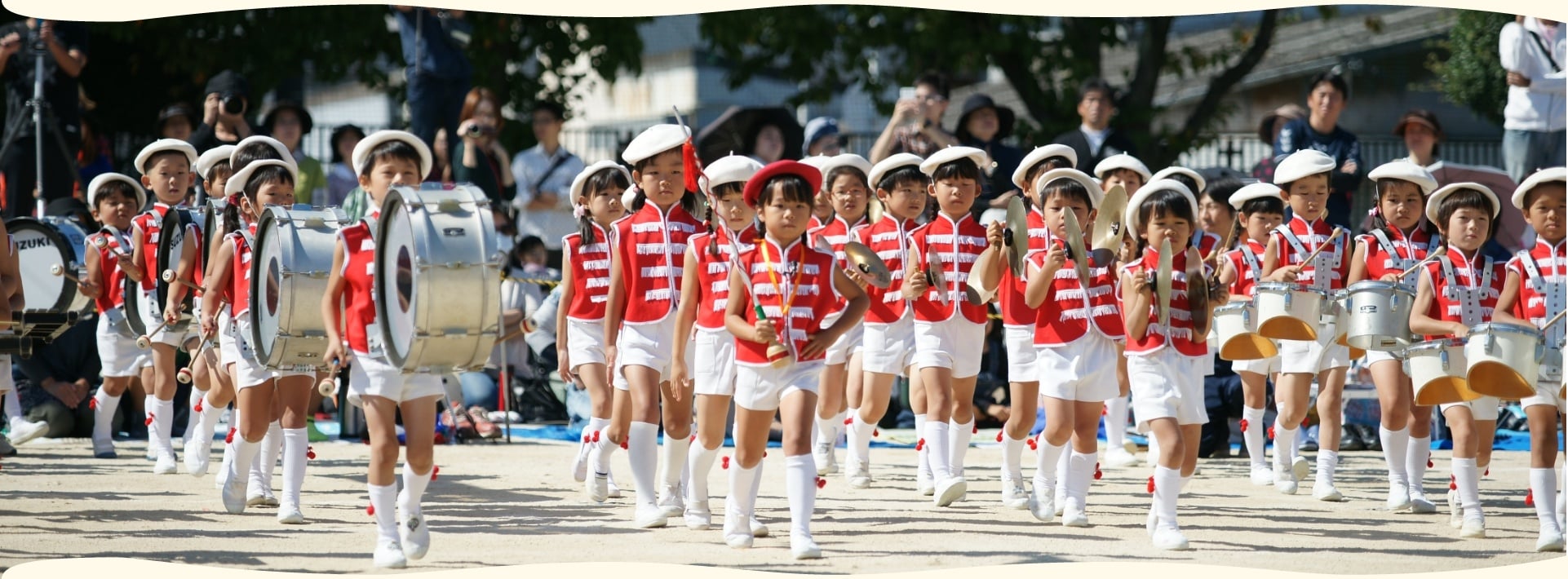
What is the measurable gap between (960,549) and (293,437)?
333 centimetres

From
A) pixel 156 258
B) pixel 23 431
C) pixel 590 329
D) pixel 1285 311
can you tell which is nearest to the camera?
pixel 1285 311

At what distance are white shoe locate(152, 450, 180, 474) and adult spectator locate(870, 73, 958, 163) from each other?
5.48 m

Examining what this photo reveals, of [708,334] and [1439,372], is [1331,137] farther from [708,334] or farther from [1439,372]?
[708,334]

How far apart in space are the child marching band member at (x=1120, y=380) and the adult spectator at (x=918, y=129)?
6.91 feet

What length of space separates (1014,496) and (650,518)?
2.11m

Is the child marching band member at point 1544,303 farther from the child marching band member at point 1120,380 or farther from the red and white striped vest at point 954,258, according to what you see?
the red and white striped vest at point 954,258

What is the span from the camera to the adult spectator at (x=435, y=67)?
1491 centimetres

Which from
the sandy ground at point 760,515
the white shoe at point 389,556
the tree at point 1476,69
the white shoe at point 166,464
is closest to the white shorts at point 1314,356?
the sandy ground at point 760,515

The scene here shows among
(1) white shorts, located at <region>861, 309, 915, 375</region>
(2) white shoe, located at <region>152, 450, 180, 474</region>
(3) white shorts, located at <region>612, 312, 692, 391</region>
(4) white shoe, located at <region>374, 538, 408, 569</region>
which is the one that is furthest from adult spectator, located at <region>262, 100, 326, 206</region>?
(4) white shoe, located at <region>374, 538, 408, 569</region>

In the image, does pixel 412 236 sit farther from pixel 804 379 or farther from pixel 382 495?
pixel 804 379

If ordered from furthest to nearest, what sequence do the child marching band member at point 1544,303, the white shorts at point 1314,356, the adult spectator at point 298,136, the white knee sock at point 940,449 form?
the adult spectator at point 298,136, the white shorts at point 1314,356, the white knee sock at point 940,449, the child marching band member at point 1544,303

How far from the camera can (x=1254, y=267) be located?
10.6m

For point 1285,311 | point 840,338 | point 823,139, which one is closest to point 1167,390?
point 1285,311

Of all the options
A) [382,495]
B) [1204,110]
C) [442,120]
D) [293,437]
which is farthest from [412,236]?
[1204,110]
